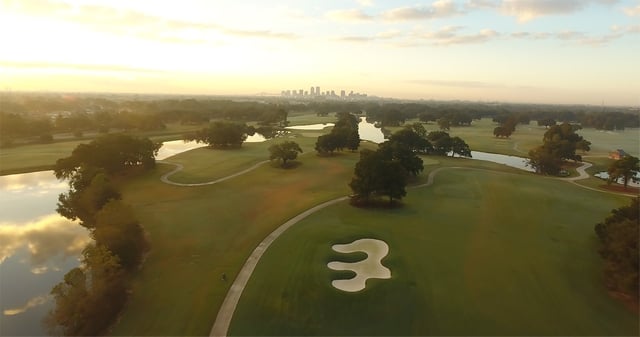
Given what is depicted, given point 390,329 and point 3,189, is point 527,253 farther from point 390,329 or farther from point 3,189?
point 3,189

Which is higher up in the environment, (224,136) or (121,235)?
(224,136)

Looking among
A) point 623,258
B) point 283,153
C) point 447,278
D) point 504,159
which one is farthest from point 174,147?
point 623,258

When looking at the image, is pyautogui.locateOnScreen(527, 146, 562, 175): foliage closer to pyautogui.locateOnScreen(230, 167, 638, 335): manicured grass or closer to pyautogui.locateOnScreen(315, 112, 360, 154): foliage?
pyautogui.locateOnScreen(230, 167, 638, 335): manicured grass

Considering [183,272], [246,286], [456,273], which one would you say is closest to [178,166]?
[183,272]

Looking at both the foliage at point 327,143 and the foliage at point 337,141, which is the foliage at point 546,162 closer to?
the foliage at point 337,141

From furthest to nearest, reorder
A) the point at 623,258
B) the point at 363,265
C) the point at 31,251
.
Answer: the point at 31,251
the point at 363,265
the point at 623,258

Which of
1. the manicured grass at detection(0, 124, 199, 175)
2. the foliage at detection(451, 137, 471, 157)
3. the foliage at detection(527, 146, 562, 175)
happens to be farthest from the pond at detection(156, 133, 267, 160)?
the foliage at detection(527, 146, 562, 175)

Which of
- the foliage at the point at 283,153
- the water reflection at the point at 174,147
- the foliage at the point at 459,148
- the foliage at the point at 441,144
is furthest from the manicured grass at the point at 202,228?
the foliage at the point at 459,148

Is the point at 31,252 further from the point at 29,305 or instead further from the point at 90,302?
the point at 90,302
